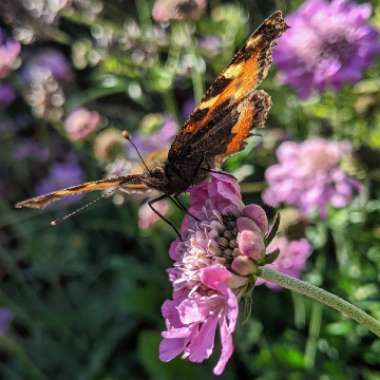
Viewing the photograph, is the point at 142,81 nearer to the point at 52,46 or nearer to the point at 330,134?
the point at 330,134

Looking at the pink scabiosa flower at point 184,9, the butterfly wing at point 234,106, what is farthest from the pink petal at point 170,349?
the pink scabiosa flower at point 184,9

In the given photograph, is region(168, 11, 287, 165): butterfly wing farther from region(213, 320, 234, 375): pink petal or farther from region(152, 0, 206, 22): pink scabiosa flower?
region(152, 0, 206, 22): pink scabiosa flower

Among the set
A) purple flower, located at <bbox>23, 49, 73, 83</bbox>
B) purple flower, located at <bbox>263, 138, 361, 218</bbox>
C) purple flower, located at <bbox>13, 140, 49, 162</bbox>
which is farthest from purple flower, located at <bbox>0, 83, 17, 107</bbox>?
purple flower, located at <bbox>263, 138, 361, 218</bbox>

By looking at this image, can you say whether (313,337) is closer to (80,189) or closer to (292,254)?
(292,254)

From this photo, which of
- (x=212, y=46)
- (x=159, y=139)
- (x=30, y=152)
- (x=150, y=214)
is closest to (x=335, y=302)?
(x=150, y=214)

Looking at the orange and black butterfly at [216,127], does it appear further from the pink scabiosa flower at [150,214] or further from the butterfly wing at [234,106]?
the pink scabiosa flower at [150,214]

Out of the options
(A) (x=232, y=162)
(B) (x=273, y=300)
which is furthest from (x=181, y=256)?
(B) (x=273, y=300)
